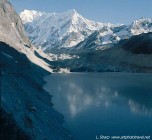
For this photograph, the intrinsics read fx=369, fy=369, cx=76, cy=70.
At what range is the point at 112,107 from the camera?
→ 5819 centimetres

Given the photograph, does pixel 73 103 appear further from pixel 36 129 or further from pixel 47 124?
pixel 36 129

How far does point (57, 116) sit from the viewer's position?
153ft

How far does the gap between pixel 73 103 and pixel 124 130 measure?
22.6 m

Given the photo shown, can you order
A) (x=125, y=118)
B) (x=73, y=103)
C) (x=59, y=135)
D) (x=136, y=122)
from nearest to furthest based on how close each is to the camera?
(x=59, y=135), (x=136, y=122), (x=125, y=118), (x=73, y=103)

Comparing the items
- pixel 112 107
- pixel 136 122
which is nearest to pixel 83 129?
pixel 136 122

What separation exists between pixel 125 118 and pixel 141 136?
1154cm

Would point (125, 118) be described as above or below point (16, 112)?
below

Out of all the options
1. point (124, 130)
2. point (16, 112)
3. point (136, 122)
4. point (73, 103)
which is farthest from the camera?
point (73, 103)

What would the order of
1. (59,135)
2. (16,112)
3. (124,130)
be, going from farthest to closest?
1. (124,130)
2. (59,135)
3. (16,112)

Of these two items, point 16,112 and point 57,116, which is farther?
point 57,116

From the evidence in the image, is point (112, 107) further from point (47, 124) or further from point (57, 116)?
point (47, 124)

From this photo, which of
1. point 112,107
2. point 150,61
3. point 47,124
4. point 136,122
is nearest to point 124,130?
point 136,122

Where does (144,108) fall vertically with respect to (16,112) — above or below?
below

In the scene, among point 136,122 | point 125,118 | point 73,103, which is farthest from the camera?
point 73,103
